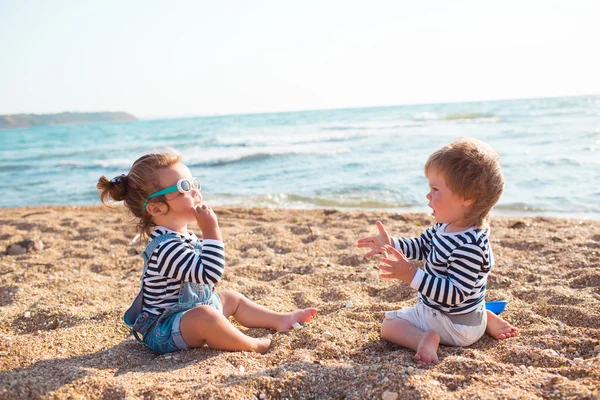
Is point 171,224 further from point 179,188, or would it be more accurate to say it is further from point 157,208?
point 179,188

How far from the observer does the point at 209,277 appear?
2908mm

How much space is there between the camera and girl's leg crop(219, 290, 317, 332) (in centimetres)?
339

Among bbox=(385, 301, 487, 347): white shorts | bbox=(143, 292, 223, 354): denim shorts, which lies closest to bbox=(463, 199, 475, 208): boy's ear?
bbox=(385, 301, 487, 347): white shorts

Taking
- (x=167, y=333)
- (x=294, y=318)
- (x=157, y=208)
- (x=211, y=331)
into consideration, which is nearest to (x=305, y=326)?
(x=294, y=318)

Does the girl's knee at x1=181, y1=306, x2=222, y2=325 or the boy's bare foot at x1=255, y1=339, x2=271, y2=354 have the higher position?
the girl's knee at x1=181, y1=306, x2=222, y2=325

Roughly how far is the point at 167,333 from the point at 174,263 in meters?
0.46

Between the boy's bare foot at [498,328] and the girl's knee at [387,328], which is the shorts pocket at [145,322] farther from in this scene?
the boy's bare foot at [498,328]

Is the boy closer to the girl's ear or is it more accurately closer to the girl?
the girl

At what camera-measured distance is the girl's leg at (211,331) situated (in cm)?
291

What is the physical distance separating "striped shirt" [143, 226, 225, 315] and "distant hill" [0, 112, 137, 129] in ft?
294

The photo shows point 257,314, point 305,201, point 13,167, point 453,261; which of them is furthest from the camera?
A: point 13,167

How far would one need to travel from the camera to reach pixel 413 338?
289 centimetres

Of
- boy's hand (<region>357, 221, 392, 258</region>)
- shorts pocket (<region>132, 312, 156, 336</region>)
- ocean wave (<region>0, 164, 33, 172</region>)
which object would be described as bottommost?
shorts pocket (<region>132, 312, 156, 336</region>)

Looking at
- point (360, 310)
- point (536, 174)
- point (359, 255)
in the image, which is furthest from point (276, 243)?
point (536, 174)
